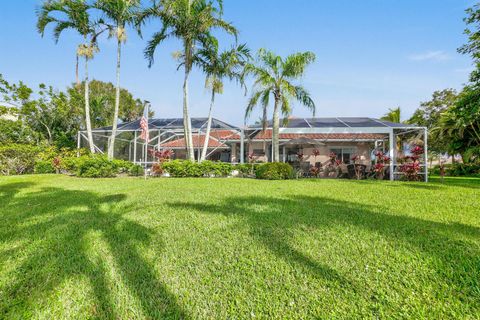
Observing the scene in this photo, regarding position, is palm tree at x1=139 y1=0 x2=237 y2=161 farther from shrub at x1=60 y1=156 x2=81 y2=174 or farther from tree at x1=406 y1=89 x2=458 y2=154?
tree at x1=406 y1=89 x2=458 y2=154

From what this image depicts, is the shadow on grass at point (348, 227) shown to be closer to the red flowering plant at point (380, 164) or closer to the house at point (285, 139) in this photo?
the red flowering plant at point (380, 164)

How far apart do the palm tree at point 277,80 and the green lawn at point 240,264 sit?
9382 mm

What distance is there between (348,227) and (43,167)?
18.4 metres

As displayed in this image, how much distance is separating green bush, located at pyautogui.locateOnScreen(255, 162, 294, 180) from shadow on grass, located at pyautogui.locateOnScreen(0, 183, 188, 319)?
8419 mm

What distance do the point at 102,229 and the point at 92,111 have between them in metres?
29.3

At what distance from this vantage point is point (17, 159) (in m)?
16.3

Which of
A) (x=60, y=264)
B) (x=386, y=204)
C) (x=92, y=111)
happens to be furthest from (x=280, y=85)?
(x=92, y=111)

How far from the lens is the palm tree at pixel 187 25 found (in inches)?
578

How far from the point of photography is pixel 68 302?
98.7 inches

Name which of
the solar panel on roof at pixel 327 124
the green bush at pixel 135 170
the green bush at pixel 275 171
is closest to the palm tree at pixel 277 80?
the green bush at pixel 275 171

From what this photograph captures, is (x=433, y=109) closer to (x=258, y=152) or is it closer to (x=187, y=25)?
(x=258, y=152)

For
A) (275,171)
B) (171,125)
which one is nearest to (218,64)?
(171,125)

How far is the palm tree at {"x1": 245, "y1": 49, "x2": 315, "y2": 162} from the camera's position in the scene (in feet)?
45.2

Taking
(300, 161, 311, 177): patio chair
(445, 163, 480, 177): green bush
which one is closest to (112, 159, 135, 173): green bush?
(300, 161, 311, 177): patio chair
